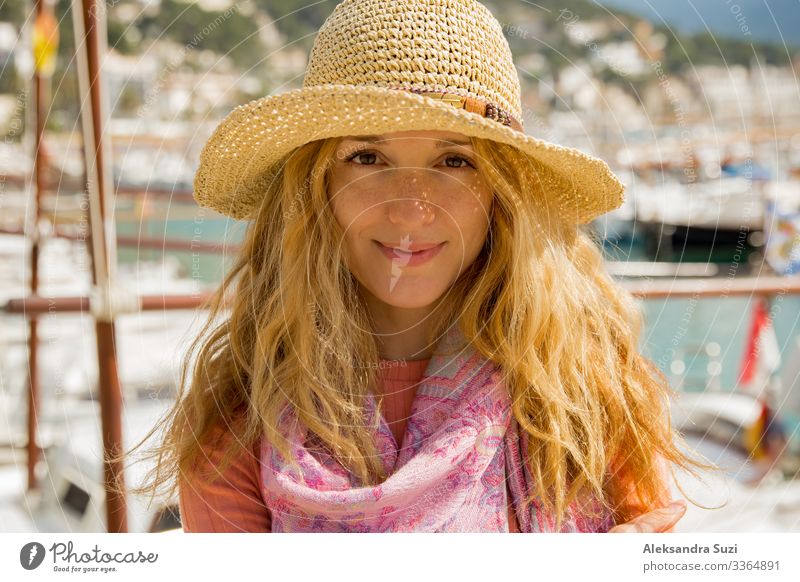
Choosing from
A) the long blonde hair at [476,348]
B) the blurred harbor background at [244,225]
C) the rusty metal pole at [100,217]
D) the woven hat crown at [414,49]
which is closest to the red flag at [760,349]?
the blurred harbor background at [244,225]

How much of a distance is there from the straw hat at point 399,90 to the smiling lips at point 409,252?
0.16 m

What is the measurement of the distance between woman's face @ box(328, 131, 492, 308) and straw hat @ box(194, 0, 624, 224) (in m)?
0.05

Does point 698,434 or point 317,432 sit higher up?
point 317,432

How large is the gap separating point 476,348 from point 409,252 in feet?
0.60

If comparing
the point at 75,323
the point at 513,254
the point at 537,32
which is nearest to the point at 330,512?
the point at 513,254

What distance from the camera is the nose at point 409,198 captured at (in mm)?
906

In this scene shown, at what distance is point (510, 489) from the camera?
101cm

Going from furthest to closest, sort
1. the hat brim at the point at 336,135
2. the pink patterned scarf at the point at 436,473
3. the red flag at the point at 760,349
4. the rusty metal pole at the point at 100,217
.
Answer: the red flag at the point at 760,349, the rusty metal pole at the point at 100,217, the pink patterned scarf at the point at 436,473, the hat brim at the point at 336,135

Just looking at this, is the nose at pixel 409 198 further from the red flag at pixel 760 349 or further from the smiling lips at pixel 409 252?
the red flag at pixel 760 349

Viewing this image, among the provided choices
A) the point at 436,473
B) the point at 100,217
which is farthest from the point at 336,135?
the point at 100,217

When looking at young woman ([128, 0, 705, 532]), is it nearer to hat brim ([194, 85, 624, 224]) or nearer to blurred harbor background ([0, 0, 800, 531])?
hat brim ([194, 85, 624, 224])

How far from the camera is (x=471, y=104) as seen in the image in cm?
88
